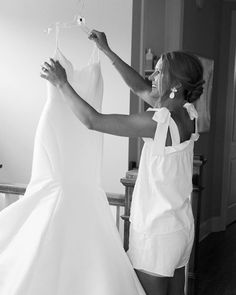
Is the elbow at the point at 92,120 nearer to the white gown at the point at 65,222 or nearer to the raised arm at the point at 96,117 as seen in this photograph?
the raised arm at the point at 96,117

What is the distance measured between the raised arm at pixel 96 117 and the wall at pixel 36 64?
4.31ft

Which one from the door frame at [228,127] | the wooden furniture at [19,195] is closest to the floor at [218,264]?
the door frame at [228,127]

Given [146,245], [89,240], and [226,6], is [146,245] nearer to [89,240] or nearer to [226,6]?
[89,240]

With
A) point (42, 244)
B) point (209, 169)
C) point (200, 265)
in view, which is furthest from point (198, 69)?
point (209, 169)

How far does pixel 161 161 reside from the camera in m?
1.42

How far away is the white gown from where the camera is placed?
133 centimetres

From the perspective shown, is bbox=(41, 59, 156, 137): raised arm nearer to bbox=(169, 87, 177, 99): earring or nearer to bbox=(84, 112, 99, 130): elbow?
bbox=(84, 112, 99, 130): elbow

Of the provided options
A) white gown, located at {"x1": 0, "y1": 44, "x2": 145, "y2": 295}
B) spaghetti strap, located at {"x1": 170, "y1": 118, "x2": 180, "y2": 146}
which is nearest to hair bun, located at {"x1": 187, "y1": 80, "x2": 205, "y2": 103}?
spaghetti strap, located at {"x1": 170, "y1": 118, "x2": 180, "y2": 146}

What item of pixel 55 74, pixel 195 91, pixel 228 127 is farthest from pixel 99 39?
pixel 228 127

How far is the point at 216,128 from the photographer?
14.5ft

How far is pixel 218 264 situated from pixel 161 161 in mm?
2566

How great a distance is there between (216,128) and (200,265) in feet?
5.14

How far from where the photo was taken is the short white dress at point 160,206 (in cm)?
143

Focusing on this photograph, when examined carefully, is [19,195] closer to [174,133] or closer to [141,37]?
[174,133]
